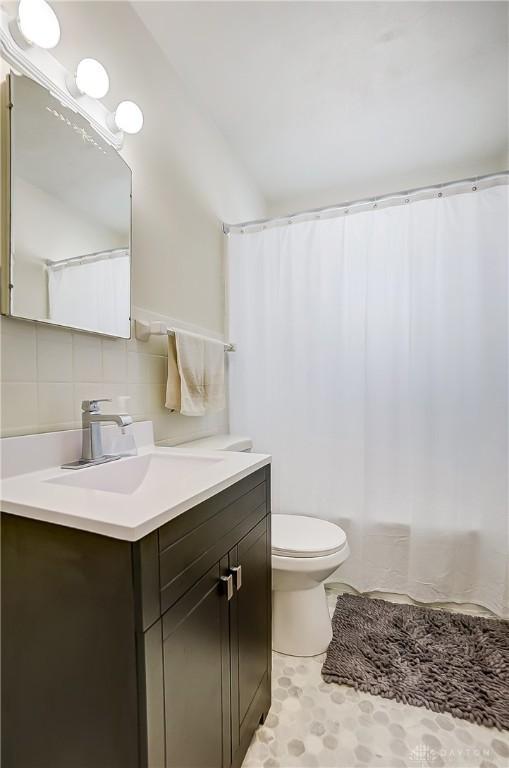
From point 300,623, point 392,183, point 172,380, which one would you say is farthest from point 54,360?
point 392,183

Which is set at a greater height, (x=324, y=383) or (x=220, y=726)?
(x=324, y=383)

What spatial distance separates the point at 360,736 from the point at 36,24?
2.14 metres

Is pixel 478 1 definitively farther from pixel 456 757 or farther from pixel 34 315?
pixel 456 757

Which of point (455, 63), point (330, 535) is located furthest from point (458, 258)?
point (330, 535)

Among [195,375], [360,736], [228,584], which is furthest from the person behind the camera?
[195,375]

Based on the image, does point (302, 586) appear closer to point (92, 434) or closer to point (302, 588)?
point (302, 588)

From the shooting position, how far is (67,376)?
107cm

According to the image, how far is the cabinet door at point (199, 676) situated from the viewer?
2.18 ft

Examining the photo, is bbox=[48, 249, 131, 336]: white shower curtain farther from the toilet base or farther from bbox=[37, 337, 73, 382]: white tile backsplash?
the toilet base

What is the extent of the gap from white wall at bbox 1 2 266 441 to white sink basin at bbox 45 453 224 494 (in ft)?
0.60

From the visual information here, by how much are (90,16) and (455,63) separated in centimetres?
147

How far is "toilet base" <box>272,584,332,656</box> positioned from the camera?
1470 millimetres

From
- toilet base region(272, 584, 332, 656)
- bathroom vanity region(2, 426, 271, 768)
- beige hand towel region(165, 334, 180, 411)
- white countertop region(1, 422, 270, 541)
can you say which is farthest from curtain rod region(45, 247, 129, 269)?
toilet base region(272, 584, 332, 656)

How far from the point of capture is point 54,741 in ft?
2.21
